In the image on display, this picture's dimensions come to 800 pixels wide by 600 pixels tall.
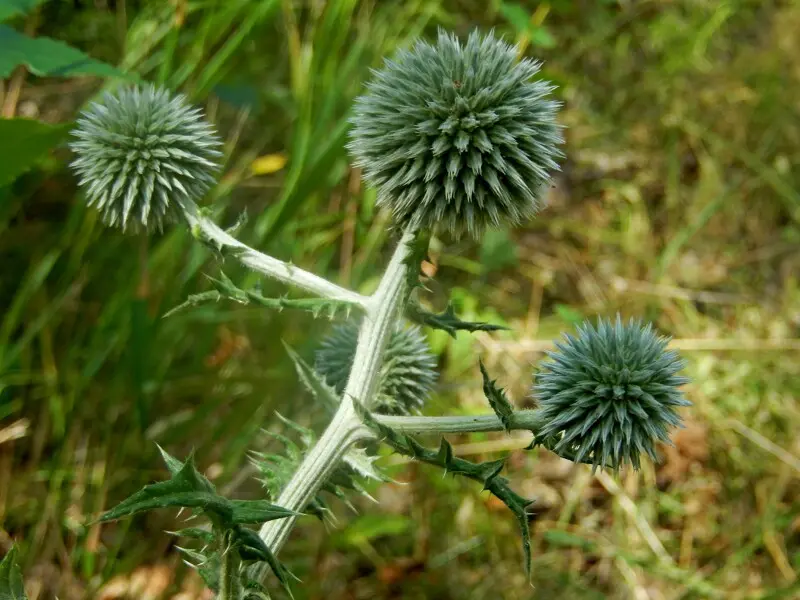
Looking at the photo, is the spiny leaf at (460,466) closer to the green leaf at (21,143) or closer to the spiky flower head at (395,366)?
the spiky flower head at (395,366)

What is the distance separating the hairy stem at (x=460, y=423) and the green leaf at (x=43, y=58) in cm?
124

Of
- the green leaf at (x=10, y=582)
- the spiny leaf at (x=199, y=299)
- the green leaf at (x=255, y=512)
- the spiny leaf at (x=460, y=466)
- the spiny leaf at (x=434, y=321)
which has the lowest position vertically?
the green leaf at (x=10, y=582)

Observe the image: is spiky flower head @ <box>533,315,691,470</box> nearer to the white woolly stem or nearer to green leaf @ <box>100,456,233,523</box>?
the white woolly stem

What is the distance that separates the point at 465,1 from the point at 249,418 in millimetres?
2776

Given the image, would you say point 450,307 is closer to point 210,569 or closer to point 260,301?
point 260,301

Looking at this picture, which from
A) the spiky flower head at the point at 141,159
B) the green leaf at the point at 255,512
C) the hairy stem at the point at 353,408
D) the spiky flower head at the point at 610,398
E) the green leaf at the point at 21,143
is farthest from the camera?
the green leaf at the point at 21,143

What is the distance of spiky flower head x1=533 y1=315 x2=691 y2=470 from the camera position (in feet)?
5.06

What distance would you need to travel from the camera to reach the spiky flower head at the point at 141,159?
1800 millimetres

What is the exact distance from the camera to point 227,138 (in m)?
3.54

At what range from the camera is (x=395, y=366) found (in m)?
1.98

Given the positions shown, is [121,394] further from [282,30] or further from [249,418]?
[282,30]

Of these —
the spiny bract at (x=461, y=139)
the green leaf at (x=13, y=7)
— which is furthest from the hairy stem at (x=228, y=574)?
A: the green leaf at (x=13, y=7)

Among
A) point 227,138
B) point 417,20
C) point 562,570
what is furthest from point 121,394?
point 417,20

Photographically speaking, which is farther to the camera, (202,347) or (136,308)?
(202,347)
